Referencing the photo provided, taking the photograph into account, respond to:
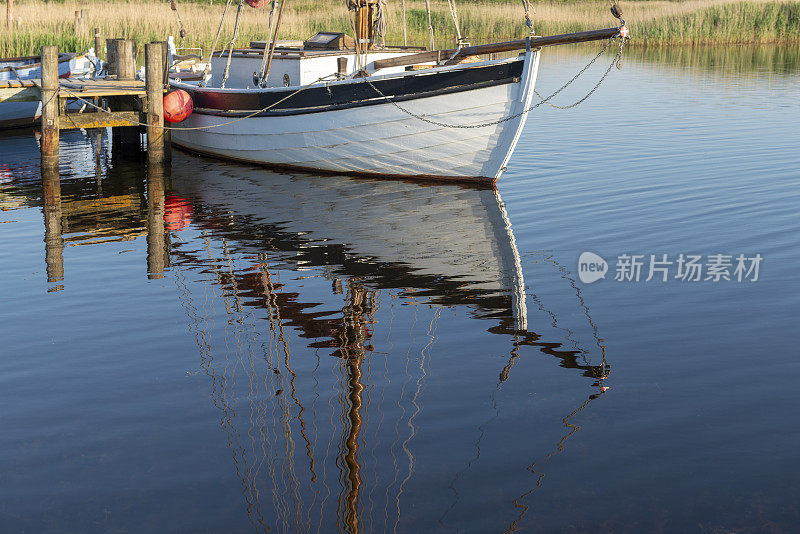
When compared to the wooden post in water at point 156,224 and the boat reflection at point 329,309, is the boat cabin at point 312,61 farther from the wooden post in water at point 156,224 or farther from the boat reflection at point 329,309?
the wooden post in water at point 156,224

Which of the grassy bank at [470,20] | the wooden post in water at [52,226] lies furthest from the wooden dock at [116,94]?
the grassy bank at [470,20]

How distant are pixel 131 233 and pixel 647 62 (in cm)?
2982

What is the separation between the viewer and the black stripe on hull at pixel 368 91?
1372 centimetres

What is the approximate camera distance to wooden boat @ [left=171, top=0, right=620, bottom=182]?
13.8 m

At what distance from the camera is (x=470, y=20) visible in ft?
132

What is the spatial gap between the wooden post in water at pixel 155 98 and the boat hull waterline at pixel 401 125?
87 centimetres

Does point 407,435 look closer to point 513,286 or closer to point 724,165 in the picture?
point 513,286

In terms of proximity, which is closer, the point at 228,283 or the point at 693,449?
the point at 693,449

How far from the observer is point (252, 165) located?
17812 mm

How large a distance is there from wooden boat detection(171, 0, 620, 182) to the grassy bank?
1288 centimetres

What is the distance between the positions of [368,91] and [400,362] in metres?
8.31

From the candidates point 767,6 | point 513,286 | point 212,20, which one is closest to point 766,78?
point 767,6

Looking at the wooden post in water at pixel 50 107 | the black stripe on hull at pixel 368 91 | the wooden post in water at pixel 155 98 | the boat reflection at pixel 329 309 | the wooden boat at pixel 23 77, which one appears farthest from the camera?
the wooden boat at pixel 23 77

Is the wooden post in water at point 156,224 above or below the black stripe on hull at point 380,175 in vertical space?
below
